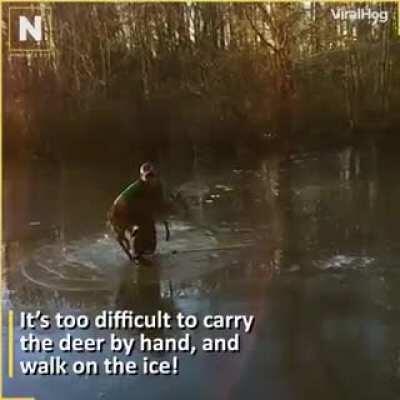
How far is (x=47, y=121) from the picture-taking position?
1.71 metres

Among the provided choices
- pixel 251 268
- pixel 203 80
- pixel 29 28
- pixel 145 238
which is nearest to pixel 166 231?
pixel 145 238

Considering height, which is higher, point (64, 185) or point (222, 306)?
point (64, 185)

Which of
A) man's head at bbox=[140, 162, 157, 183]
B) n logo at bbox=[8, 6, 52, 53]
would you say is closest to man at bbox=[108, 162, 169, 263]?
man's head at bbox=[140, 162, 157, 183]

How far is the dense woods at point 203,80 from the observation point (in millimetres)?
1700

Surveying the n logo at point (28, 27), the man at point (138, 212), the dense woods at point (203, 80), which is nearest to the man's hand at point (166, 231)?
the man at point (138, 212)

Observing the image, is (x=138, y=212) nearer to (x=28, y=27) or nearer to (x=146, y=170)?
(x=146, y=170)

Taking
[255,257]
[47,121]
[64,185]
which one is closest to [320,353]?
[255,257]

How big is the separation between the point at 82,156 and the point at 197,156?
229 millimetres

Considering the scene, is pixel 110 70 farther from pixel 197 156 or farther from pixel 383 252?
pixel 383 252

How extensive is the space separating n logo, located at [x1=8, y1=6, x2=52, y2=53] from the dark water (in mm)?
235

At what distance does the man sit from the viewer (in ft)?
5.63

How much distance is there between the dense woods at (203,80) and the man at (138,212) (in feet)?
0.21

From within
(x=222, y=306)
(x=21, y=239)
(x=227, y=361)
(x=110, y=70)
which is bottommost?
(x=227, y=361)

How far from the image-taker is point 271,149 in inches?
68.4
